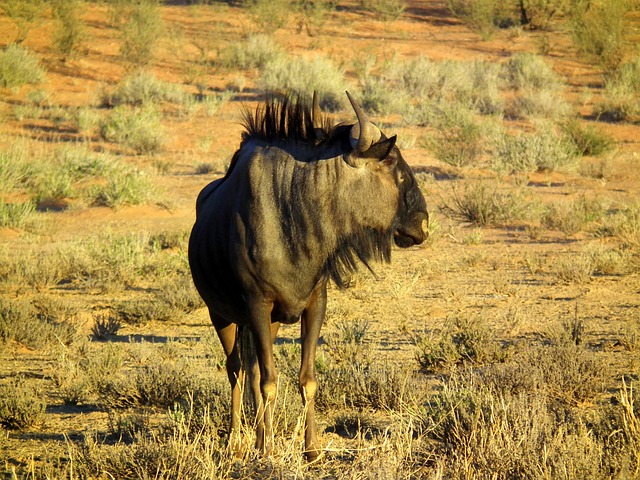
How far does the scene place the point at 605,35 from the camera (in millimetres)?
30469

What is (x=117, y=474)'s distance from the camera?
4988 millimetres

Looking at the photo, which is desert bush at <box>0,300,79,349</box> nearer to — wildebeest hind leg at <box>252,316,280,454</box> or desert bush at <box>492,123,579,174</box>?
wildebeest hind leg at <box>252,316,280,454</box>

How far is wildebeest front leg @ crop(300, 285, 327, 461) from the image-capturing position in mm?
5105

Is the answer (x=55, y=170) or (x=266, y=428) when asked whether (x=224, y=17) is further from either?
(x=266, y=428)

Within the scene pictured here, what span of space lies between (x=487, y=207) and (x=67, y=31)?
78.9ft

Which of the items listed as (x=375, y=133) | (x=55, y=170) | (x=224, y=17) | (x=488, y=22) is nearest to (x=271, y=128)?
(x=375, y=133)

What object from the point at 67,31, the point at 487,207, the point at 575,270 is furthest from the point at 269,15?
the point at 575,270

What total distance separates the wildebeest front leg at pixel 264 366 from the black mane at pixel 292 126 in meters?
1.00

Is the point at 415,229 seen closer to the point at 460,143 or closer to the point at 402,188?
the point at 402,188

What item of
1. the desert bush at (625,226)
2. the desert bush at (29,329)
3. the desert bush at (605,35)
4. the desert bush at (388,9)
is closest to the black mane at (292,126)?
the desert bush at (29,329)

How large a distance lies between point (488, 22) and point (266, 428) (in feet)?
125

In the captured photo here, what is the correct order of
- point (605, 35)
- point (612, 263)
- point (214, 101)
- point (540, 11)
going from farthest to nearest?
point (540, 11) → point (605, 35) → point (214, 101) → point (612, 263)

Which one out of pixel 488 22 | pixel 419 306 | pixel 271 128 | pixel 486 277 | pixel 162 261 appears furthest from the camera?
pixel 488 22

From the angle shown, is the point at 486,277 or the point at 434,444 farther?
the point at 486,277
